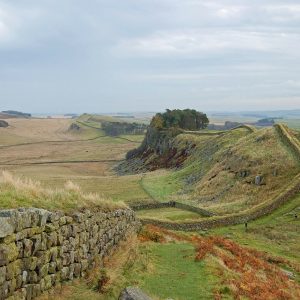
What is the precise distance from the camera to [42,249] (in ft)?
47.5

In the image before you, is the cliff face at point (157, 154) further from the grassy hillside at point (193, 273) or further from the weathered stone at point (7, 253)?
the weathered stone at point (7, 253)

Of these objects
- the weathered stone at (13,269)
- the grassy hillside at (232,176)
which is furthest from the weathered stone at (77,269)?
the grassy hillside at (232,176)

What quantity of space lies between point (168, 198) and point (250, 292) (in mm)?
46908

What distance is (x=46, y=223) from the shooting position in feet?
48.2

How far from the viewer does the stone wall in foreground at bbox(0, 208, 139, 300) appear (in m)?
12.6

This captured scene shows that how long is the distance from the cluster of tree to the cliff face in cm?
395

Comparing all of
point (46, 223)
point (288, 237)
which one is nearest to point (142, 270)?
point (46, 223)

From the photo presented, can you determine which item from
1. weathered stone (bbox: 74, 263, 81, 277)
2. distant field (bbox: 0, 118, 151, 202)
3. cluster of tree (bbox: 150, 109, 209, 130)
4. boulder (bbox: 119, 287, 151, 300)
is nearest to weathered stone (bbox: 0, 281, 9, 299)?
boulder (bbox: 119, 287, 151, 300)

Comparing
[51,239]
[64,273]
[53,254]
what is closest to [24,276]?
[51,239]

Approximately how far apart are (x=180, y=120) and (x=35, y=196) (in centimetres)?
13259

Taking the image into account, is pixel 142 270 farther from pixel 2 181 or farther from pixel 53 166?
pixel 53 166

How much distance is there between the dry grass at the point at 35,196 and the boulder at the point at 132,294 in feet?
12.1

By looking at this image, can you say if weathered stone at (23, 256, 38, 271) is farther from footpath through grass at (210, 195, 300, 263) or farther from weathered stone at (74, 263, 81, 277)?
footpath through grass at (210, 195, 300, 263)

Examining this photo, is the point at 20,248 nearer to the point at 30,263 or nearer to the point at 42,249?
the point at 30,263
